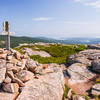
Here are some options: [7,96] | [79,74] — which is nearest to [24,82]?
[7,96]

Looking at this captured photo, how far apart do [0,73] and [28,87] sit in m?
3.26

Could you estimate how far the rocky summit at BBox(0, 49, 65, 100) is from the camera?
39.0 ft

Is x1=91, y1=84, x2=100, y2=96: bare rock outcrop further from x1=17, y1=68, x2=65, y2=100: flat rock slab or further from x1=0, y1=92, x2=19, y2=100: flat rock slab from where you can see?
x1=0, y1=92, x2=19, y2=100: flat rock slab

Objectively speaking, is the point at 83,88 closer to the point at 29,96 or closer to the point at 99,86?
the point at 99,86

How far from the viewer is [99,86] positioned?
59.4 feet

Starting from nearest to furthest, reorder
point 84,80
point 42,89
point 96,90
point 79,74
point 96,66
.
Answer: point 42,89 < point 96,90 < point 84,80 < point 79,74 < point 96,66

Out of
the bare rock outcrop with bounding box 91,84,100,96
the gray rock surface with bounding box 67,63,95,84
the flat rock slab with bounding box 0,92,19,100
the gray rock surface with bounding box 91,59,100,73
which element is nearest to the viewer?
the flat rock slab with bounding box 0,92,19,100

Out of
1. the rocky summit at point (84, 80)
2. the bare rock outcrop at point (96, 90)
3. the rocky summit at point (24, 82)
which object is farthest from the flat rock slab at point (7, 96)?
the bare rock outcrop at point (96, 90)

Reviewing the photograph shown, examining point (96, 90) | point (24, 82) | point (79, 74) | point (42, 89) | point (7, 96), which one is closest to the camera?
point (7, 96)

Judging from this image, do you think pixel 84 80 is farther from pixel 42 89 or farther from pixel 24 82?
pixel 24 82

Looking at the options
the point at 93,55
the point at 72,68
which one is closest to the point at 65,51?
the point at 93,55

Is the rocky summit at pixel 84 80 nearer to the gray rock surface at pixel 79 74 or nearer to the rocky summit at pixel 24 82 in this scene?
the gray rock surface at pixel 79 74

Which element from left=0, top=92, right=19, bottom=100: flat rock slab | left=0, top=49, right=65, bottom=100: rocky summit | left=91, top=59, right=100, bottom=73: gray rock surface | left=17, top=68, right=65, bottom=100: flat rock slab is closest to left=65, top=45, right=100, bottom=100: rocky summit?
left=91, top=59, right=100, bottom=73: gray rock surface

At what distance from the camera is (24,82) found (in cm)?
1366
